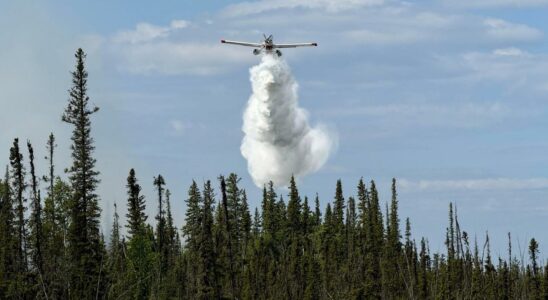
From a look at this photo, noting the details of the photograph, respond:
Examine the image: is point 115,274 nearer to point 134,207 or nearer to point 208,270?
point 208,270

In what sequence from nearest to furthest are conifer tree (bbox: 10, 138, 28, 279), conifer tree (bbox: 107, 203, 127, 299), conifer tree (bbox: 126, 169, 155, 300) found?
1. conifer tree (bbox: 107, 203, 127, 299)
2. conifer tree (bbox: 10, 138, 28, 279)
3. conifer tree (bbox: 126, 169, 155, 300)

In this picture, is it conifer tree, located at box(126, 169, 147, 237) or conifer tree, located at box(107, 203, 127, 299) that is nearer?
conifer tree, located at box(107, 203, 127, 299)

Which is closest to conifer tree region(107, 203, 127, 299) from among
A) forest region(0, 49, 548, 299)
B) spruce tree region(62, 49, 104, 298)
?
forest region(0, 49, 548, 299)

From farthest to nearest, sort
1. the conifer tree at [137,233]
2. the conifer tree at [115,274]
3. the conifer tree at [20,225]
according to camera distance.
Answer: the conifer tree at [137,233] → the conifer tree at [20,225] → the conifer tree at [115,274]

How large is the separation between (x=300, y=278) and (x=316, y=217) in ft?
270

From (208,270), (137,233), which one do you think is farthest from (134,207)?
(208,270)

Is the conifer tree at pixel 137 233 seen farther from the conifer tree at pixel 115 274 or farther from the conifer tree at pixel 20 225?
the conifer tree at pixel 115 274

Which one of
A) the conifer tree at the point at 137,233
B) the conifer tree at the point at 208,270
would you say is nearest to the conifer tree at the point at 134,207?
the conifer tree at the point at 137,233

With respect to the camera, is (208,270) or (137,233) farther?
(137,233)

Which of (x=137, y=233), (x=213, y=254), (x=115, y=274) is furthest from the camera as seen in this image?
(x=137, y=233)

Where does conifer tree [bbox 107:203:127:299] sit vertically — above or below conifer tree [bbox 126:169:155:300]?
below

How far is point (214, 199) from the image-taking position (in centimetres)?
12619

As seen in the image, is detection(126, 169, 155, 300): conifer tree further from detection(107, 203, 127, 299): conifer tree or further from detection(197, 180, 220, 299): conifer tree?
detection(107, 203, 127, 299): conifer tree

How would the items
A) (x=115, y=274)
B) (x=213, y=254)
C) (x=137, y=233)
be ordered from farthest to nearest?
(x=137, y=233), (x=213, y=254), (x=115, y=274)
